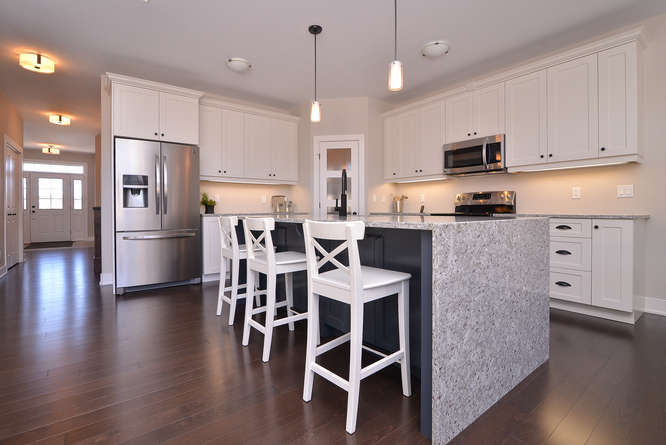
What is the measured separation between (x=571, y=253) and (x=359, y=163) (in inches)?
112

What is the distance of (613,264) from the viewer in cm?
283

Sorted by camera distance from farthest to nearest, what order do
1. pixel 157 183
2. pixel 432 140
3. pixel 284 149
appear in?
pixel 284 149, pixel 432 140, pixel 157 183

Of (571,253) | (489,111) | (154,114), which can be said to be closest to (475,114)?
(489,111)

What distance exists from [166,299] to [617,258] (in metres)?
4.22

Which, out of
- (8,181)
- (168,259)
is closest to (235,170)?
(168,259)

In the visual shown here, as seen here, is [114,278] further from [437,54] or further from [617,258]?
[617,258]

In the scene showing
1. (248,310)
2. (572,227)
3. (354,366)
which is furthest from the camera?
(572,227)

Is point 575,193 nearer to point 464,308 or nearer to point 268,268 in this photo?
point 464,308

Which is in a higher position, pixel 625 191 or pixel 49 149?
pixel 49 149

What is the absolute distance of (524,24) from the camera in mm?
3072

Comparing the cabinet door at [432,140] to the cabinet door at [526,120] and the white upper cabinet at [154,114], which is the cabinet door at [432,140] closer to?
the cabinet door at [526,120]

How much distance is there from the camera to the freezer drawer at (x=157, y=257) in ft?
12.5

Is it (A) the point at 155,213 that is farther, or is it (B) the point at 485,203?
(B) the point at 485,203

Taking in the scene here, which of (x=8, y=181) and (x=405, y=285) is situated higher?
(x=8, y=181)
